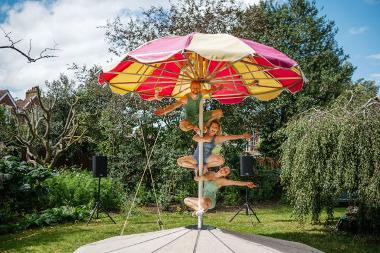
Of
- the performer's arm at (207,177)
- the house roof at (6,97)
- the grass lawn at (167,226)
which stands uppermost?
the house roof at (6,97)

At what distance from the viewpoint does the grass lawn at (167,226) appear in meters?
6.81

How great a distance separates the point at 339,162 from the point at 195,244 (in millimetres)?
4412

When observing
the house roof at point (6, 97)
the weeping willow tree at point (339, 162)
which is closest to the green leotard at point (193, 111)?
the weeping willow tree at point (339, 162)

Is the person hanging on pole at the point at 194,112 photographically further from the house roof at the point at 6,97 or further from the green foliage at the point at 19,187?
the house roof at the point at 6,97

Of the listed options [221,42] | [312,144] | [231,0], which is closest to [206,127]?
[221,42]

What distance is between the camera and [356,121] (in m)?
7.30

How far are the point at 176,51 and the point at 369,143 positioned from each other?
499cm

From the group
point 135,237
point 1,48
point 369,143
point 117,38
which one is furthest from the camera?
point 117,38

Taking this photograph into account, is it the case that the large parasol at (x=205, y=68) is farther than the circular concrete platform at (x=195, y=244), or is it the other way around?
the circular concrete platform at (x=195, y=244)

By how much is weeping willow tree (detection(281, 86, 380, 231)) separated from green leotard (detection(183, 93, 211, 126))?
3.71m

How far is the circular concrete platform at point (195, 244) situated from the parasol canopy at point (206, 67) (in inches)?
66.5

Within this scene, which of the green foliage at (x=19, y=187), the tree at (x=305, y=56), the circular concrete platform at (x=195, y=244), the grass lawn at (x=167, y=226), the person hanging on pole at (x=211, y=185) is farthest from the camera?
the tree at (x=305, y=56)

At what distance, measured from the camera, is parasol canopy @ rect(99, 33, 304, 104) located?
351 cm

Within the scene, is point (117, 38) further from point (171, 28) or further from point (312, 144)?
point (312, 144)
